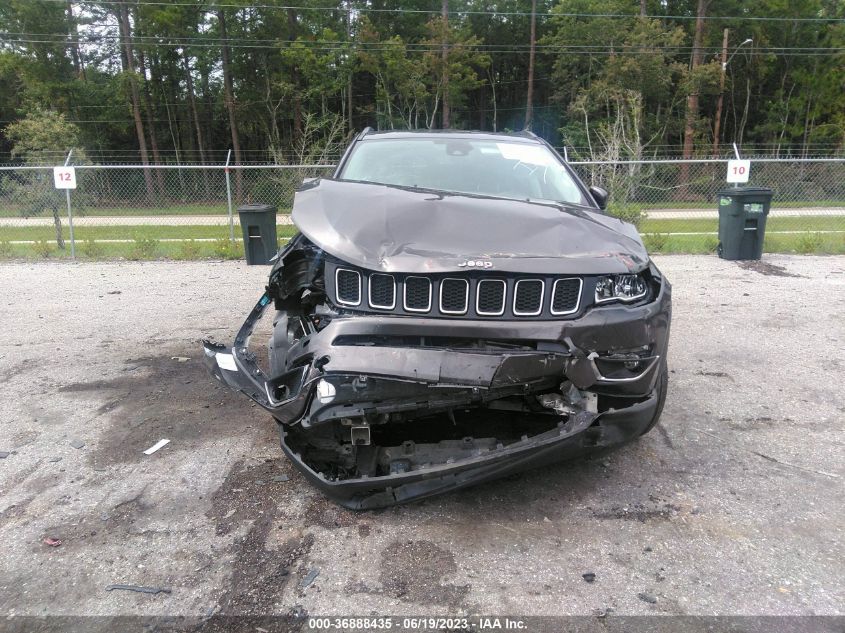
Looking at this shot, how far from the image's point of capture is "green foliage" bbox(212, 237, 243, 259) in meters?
11.2

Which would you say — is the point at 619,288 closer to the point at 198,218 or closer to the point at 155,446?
the point at 155,446

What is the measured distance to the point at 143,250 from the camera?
11484 mm

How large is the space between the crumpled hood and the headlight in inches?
2.1

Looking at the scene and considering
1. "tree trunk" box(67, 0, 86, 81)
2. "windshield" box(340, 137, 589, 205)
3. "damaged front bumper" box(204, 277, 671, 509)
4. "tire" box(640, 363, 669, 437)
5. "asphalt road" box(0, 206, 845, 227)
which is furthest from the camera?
"tree trunk" box(67, 0, 86, 81)

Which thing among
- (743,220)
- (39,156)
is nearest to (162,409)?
(743,220)

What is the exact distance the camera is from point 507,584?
2459mm

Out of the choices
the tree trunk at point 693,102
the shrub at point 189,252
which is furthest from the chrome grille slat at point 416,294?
the tree trunk at point 693,102

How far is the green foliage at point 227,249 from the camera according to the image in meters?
11.2

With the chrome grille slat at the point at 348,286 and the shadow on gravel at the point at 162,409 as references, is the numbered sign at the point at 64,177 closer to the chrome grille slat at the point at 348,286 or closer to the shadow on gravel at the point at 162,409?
the shadow on gravel at the point at 162,409

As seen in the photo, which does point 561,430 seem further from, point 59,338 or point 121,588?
point 59,338

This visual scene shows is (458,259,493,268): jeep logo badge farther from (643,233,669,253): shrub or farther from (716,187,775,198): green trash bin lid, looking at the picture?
(643,233,669,253): shrub

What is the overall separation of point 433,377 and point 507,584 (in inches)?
35.8

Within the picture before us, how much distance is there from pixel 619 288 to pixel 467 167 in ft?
6.03

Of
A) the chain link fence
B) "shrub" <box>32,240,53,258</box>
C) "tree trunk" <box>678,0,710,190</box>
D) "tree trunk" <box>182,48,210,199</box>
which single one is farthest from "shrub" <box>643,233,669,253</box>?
"tree trunk" <box>182,48,210,199</box>
